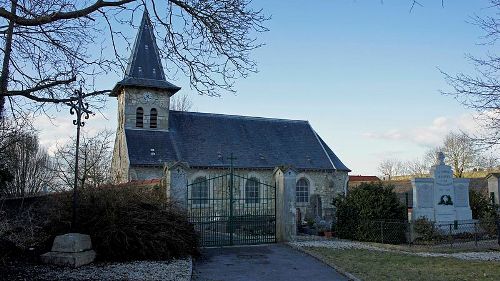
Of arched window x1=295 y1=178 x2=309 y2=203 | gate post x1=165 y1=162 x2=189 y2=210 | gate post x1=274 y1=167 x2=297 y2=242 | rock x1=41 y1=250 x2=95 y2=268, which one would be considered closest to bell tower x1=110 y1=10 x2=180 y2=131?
arched window x1=295 y1=178 x2=309 y2=203

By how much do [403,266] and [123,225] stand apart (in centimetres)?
634

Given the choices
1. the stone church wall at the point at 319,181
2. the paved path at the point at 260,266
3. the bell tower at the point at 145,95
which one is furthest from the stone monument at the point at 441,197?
the bell tower at the point at 145,95

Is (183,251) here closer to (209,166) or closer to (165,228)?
(165,228)

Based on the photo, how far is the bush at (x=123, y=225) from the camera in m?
10.1

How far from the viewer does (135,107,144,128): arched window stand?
30.2 m

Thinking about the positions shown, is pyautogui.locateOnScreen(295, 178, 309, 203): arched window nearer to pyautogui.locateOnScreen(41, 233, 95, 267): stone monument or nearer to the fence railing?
the fence railing

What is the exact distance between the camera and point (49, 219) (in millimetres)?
11188

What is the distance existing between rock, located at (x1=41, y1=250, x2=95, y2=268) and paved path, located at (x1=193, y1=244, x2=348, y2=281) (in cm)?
232

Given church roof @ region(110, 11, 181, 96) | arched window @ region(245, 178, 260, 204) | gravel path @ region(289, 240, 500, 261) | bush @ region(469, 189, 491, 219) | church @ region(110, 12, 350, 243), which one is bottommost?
gravel path @ region(289, 240, 500, 261)

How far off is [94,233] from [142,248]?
3.78 ft

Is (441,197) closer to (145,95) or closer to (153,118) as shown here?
(145,95)

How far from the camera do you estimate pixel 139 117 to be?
30.4 m

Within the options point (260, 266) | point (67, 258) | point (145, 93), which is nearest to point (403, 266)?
point (260, 266)

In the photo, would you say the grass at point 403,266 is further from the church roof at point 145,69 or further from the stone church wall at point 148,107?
the church roof at point 145,69
